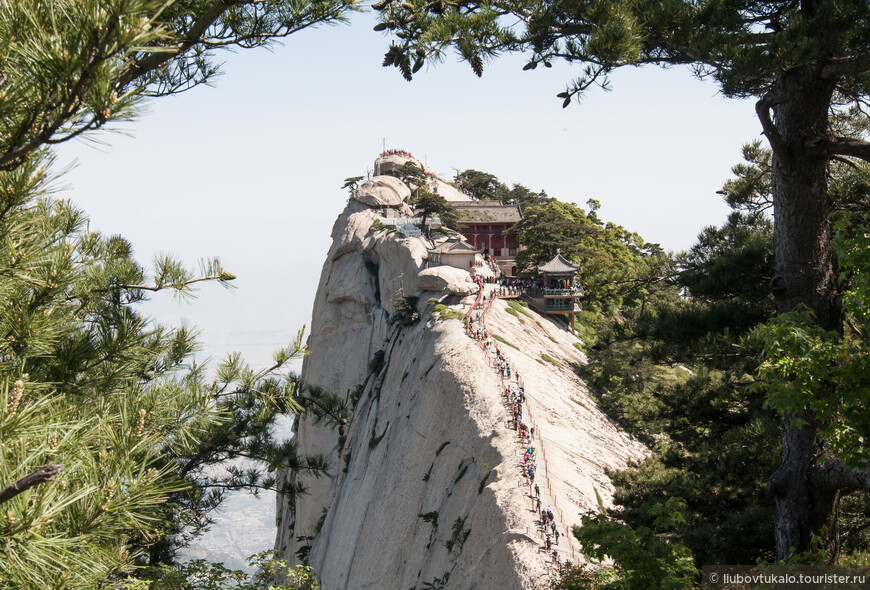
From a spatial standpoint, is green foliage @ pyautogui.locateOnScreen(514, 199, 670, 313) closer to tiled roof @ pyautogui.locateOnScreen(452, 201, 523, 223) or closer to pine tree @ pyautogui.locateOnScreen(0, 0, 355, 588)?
tiled roof @ pyautogui.locateOnScreen(452, 201, 523, 223)

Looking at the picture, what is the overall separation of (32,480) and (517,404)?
19432 millimetres

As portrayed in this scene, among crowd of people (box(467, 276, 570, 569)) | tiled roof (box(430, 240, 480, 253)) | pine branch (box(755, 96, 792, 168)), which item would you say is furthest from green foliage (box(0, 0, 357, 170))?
tiled roof (box(430, 240, 480, 253))

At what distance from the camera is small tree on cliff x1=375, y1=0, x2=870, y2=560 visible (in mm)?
8133

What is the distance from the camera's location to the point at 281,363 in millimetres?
8430

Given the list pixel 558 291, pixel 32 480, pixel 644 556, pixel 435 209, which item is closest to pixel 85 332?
pixel 32 480

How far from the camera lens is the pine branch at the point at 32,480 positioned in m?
3.13

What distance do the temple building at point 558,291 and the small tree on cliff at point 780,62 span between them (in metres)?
28.6

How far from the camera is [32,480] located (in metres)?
3.15

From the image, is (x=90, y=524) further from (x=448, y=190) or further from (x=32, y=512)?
(x=448, y=190)

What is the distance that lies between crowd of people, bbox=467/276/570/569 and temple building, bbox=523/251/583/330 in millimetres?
2951

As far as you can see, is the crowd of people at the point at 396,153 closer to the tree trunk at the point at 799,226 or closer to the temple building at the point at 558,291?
the temple building at the point at 558,291

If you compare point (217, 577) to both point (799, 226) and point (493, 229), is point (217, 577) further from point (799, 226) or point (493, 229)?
point (493, 229)

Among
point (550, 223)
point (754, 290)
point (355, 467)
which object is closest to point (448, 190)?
point (550, 223)

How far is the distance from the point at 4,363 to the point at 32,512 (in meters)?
2.07
